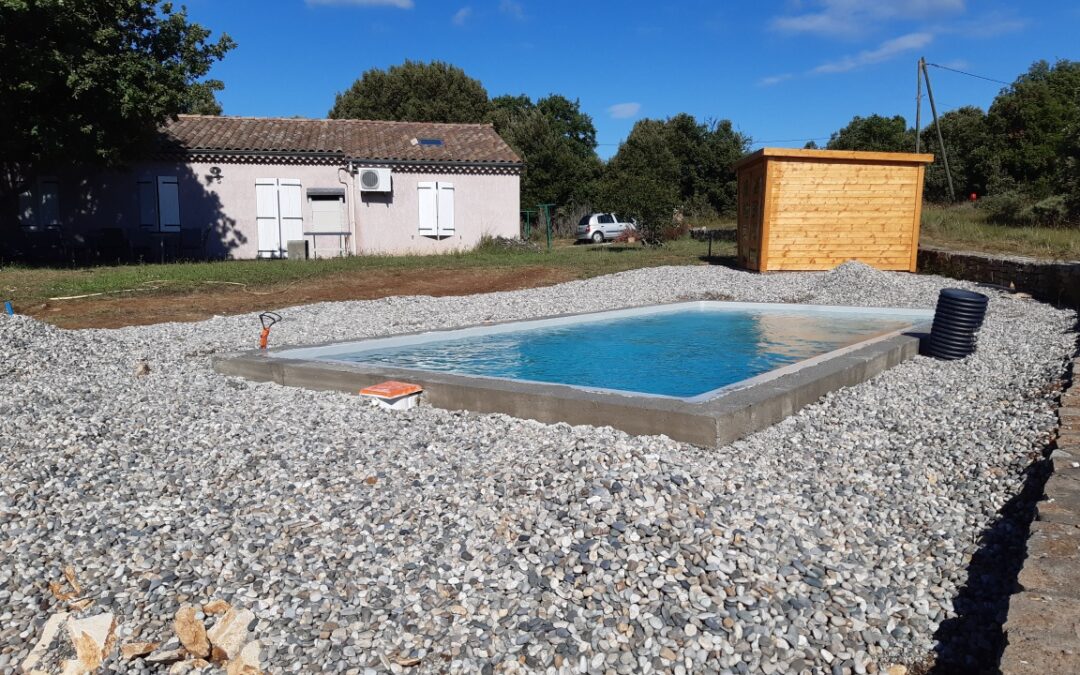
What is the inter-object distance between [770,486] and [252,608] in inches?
90.6

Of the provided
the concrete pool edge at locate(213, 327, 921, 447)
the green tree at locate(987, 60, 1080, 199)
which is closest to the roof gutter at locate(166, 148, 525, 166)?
the concrete pool edge at locate(213, 327, 921, 447)

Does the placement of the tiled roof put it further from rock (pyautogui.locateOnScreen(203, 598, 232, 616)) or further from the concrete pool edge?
rock (pyautogui.locateOnScreen(203, 598, 232, 616))

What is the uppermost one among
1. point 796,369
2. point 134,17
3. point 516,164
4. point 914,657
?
point 134,17

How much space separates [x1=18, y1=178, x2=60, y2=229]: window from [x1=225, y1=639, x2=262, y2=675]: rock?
792 inches

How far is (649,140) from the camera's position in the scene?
40.3 meters

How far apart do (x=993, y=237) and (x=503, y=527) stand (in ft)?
54.0

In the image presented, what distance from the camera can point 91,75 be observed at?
14625 mm

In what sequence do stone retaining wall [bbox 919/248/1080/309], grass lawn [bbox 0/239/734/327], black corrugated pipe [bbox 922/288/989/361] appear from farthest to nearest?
grass lawn [bbox 0/239/734/327], stone retaining wall [bbox 919/248/1080/309], black corrugated pipe [bbox 922/288/989/361]

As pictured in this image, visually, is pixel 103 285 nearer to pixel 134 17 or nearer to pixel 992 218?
pixel 134 17

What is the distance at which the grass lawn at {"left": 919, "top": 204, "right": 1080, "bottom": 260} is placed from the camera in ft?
44.4

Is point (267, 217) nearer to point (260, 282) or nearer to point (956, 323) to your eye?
point (260, 282)

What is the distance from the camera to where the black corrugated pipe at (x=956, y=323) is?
6.58 m

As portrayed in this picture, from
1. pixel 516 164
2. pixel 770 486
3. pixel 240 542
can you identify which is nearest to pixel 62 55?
pixel 516 164

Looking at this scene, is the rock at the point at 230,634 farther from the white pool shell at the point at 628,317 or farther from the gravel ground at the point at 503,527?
the white pool shell at the point at 628,317
